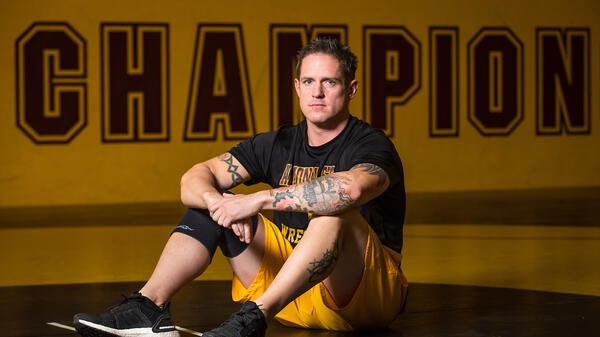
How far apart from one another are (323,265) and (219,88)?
693 cm

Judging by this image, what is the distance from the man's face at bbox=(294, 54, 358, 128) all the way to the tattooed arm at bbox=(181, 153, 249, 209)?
1.28ft

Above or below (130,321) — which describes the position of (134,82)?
above

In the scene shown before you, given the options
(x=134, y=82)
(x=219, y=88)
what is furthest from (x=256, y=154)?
(x=219, y=88)

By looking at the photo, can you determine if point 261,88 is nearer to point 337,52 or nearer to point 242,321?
point 337,52

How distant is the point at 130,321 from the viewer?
342 centimetres

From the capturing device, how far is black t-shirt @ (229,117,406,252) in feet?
11.7

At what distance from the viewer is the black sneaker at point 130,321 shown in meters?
3.35

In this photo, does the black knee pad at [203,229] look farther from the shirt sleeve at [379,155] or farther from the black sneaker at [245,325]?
the shirt sleeve at [379,155]

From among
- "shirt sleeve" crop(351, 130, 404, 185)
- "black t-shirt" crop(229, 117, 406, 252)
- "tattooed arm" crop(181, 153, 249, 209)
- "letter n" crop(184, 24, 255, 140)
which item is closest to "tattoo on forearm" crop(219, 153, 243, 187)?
"tattooed arm" crop(181, 153, 249, 209)

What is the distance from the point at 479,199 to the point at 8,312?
600 cm

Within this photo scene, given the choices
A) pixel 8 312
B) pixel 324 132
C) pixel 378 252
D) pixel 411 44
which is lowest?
pixel 8 312

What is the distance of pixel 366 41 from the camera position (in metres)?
10.5

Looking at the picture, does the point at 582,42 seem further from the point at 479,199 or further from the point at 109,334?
the point at 109,334

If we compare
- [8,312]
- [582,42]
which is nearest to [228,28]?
[582,42]
